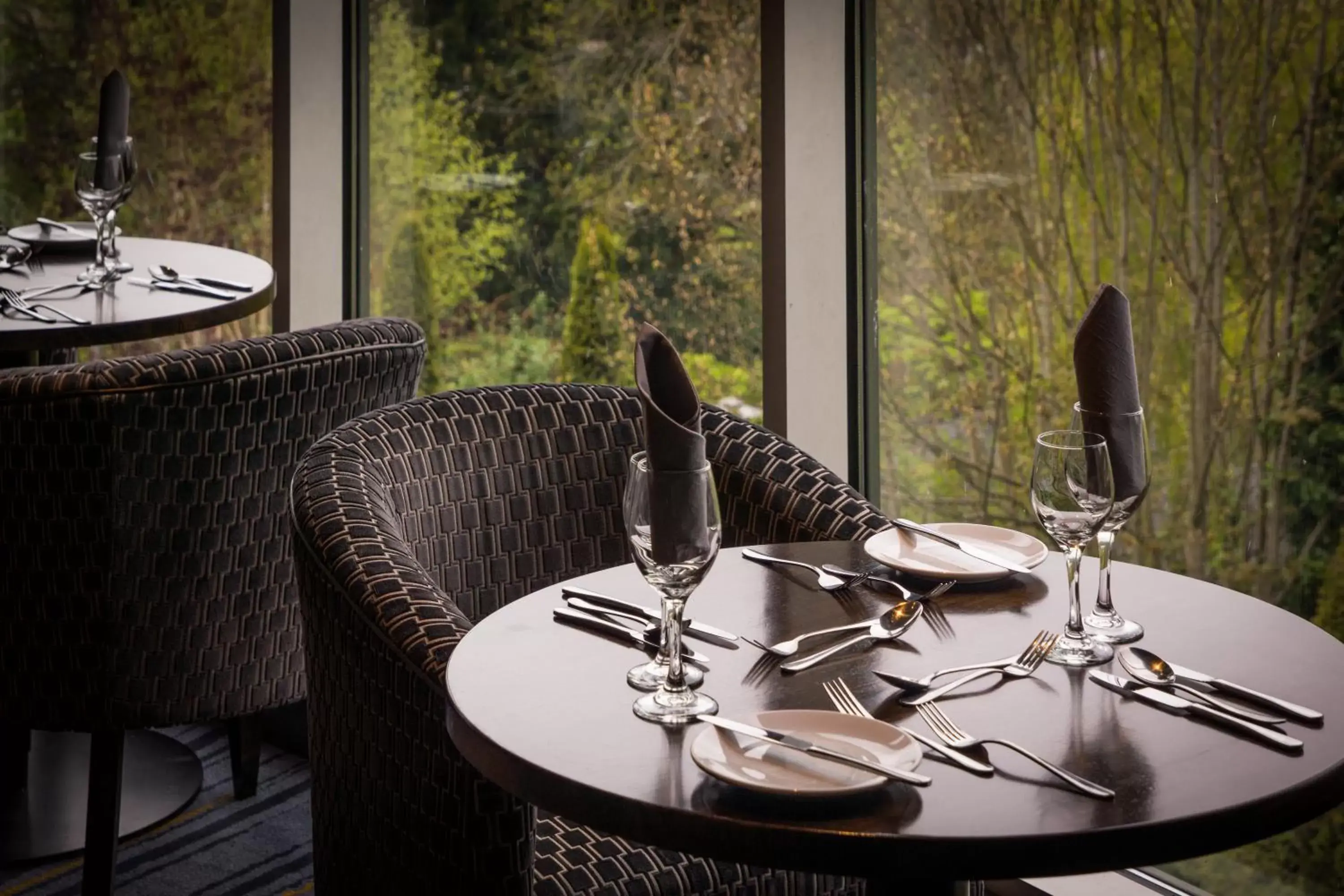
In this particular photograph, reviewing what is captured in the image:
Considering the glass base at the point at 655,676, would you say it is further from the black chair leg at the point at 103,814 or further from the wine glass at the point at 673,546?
the black chair leg at the point at 103,814

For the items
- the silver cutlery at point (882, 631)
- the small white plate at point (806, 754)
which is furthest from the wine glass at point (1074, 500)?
the small white plate at point (806, 754)

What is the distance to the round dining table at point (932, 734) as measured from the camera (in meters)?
1.02

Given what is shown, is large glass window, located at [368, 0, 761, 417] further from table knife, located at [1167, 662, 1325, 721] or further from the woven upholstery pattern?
table knife, located at [1167, 662, 1325, 721]

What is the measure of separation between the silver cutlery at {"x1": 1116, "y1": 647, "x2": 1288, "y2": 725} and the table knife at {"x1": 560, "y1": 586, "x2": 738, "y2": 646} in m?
0.34

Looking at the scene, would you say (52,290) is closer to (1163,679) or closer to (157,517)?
(157,517)

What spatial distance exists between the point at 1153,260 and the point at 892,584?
2.79 feet

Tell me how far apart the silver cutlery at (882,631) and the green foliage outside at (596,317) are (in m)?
1.65

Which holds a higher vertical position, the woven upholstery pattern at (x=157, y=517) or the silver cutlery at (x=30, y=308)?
the silver cutlery at (x=30, y=308)

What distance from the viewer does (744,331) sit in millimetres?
2748

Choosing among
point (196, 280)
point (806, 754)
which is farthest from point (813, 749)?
point (196, 280)

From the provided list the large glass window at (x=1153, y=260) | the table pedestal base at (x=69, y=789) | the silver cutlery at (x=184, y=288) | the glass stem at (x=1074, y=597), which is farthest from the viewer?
the silver cutlery at (x=184, y=288)

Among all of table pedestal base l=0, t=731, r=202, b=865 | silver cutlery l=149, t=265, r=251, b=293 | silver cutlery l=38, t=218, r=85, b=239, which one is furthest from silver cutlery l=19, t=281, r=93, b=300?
table pedestal base l=0, t=731, r=202, b=865

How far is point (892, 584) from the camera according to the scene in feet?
4.94

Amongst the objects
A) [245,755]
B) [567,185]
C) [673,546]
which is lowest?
[245,755]
